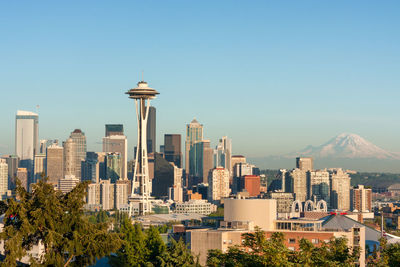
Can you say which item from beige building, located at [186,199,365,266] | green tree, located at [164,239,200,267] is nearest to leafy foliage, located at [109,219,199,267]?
green tree, located at [164,239,200,267]

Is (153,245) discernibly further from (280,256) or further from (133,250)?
(280,256)

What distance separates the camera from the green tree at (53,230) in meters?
40.0

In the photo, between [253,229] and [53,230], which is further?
[253,229]

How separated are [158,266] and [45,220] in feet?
89.9

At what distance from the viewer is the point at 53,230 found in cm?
4075

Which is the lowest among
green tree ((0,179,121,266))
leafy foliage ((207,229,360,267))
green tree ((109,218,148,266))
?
green tree ((109,218,148,266))

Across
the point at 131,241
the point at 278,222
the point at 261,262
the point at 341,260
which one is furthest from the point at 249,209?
the point at 261,262

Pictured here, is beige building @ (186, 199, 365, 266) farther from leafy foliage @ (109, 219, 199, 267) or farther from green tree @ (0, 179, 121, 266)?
green tree @ (0, 179, 121, 266)

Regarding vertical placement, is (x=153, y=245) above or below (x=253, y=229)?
below

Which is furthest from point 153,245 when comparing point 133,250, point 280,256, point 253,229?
point 280,256

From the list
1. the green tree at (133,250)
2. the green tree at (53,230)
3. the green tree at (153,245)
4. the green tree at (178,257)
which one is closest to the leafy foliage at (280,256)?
the green tree at (178,257)

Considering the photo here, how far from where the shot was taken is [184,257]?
61938mm

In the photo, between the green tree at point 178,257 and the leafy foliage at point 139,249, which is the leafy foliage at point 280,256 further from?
the leafy foliage at point 139,249

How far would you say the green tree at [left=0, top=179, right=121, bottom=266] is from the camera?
40.0 metres
